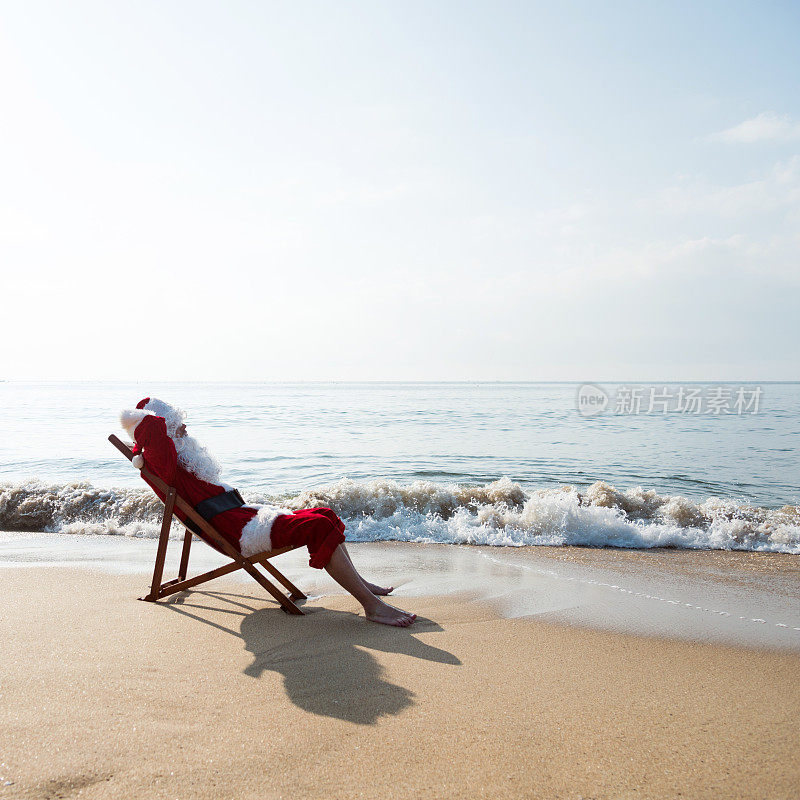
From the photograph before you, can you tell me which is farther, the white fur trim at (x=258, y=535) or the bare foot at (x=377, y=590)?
the bare foot at (x=377, y=590)

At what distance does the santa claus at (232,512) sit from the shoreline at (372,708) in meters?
0.26

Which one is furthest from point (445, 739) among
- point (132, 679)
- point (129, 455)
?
point (129, 455)

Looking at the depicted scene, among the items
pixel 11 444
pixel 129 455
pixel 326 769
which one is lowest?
pixel 11 444

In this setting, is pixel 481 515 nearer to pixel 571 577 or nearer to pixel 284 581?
pixel 571 577

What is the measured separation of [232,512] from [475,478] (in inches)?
277

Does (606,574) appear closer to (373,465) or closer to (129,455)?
(129,455)

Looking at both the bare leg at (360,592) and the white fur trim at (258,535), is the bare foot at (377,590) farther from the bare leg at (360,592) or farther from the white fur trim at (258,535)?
the white fur trim at (258,535)

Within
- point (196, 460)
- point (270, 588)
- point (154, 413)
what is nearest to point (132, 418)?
point (154, 413)

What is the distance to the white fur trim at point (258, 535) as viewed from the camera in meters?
3.55

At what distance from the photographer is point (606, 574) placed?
16.9 ft

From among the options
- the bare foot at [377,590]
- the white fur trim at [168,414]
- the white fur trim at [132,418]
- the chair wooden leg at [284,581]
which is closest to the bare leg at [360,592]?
the chair wooden leg at [284,581]

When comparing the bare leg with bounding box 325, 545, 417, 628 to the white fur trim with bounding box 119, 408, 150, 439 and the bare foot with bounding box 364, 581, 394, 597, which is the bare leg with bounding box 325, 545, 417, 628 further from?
the white fur trim with bounding box 119, 408, 150, 439

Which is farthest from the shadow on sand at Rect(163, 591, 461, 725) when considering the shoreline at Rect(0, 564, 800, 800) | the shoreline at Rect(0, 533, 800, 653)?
the shoreline at Rect(0, 533, 800, 653)

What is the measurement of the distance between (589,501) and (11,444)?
14003 millimetres
